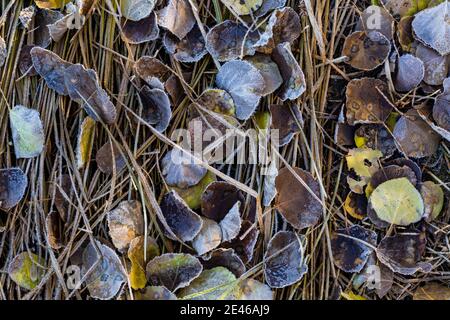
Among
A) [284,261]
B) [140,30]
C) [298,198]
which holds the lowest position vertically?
[284,261]

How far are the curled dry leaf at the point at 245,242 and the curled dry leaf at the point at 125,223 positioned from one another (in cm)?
19

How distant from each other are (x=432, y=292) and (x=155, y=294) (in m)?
0.59

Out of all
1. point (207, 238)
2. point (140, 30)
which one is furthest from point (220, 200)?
point (140, 30)

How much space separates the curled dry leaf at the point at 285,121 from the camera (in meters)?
1.18

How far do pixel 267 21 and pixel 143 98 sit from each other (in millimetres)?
321

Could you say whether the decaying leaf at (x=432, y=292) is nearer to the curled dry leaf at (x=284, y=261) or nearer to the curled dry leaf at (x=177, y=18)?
the curled dry leaf at (x=284, y=261)

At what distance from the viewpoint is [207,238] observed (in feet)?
3.73

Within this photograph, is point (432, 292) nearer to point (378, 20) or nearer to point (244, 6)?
point (378, 20)

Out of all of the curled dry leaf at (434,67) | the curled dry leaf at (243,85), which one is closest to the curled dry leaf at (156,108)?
the curled dry leaf at (243,85)

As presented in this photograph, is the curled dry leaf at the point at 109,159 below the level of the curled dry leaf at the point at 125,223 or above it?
above

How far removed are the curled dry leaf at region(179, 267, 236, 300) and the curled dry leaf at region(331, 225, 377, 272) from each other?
0.78 ft

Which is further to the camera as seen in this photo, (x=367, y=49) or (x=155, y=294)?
(x=367, y=49)

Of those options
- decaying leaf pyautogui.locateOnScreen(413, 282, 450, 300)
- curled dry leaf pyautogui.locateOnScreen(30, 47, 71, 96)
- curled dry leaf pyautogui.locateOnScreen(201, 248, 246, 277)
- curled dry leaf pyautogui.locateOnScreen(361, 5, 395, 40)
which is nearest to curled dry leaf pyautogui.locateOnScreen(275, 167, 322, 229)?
curled dry leaf pyautogui.locateOnScreen(201, 248, 246, 277)

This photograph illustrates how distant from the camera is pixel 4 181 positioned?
1.16 meters
